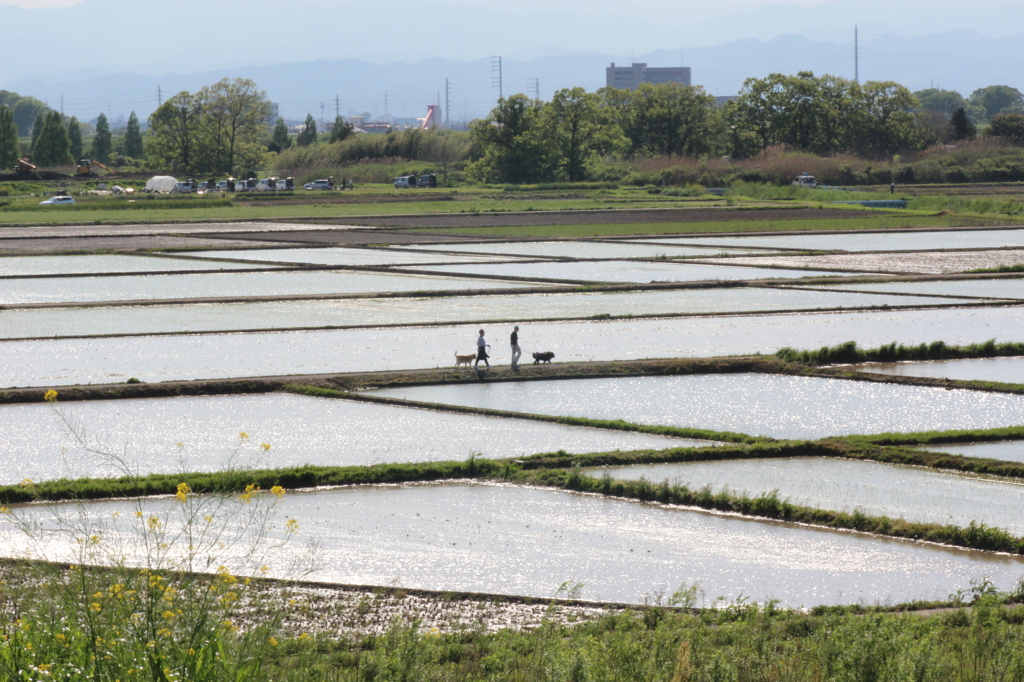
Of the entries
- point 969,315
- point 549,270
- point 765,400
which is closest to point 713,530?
point 765,400

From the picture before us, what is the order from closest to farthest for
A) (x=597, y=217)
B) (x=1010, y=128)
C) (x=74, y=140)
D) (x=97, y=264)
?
1. (x=97, y=264)
2. (x=597, y=217)
3. (x=1010, y=128)
4. (x=74, y=140)

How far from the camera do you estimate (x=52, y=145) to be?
98562mm

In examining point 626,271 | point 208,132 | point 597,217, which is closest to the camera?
point 626,271

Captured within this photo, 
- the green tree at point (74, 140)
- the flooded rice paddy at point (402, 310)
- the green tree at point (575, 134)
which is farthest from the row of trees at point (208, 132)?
the flooded rice paddy at point (402, 310)

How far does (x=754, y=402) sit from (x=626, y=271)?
17.8 meters

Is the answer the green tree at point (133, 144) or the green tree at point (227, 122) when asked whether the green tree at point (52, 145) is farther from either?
the green tree at point (133, 144)

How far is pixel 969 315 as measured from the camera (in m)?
27.8

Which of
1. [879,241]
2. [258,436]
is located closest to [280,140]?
[879,241]

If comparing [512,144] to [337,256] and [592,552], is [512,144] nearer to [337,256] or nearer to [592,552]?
[337,256]

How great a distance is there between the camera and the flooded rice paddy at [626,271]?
34.2m

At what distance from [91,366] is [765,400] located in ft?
44.5

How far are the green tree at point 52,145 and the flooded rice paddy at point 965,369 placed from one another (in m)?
94.0

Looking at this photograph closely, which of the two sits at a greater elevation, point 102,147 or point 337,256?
point 102,147

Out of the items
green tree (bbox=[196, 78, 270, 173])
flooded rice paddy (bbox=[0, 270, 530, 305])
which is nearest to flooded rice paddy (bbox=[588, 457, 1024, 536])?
flooded rice paddy (bbox=[0, 270, 530, 305])
